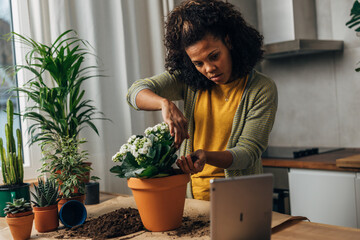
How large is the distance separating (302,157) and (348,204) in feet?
1.51

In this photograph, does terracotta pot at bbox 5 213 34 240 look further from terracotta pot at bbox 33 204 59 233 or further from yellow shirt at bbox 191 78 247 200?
yellow shirt at bbox 191 78 247 200

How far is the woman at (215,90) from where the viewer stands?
150 cm

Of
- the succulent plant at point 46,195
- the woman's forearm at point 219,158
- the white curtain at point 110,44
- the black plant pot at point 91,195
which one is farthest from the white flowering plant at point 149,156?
the white curtain at point 110,44

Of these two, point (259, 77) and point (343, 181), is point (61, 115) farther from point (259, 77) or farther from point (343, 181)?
point (343, 181)

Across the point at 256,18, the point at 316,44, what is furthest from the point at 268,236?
the point at 256,18

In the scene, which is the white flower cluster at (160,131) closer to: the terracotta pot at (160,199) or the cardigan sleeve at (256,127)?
the terracotta pot at (160,199)

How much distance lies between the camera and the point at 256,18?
370 centimetres

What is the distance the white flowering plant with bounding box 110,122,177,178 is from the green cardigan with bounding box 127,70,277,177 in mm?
271

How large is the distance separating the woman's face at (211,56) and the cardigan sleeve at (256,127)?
0.17 metres

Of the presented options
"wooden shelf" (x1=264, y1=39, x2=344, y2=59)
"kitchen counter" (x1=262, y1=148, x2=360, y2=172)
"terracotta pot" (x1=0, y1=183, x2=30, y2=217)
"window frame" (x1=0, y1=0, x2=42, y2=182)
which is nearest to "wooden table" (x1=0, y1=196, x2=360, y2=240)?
"terracotta pot" (x1=0, y1=183, x2=30, y2=217)

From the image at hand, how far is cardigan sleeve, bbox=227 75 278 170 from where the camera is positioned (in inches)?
58.5

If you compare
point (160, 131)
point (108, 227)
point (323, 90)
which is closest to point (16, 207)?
point (108, 227)

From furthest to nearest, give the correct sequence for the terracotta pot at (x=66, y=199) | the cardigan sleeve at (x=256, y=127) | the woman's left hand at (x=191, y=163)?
the terracotta pot at (x=66, y=199), the cardigan sleeve at (x=256, y=127), the woman's left hand at (x=191, y=163)

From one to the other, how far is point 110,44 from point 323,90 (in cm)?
175
